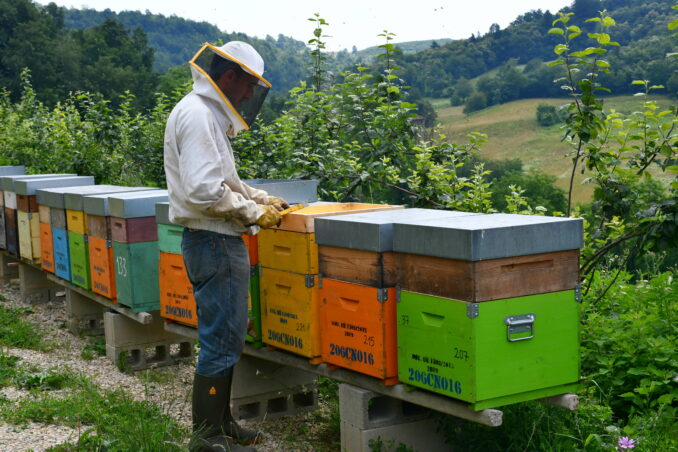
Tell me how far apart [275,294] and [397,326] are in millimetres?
964

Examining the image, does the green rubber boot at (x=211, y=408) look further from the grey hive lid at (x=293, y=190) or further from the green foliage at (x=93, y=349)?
the green foliage at (x=93, y=349)

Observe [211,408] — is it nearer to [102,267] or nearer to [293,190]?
[293,190]

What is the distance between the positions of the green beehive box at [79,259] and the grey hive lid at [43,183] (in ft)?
4.09

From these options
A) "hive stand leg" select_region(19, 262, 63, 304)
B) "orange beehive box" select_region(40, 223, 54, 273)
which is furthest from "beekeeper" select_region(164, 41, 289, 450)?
"hive stand leg" select_region(19, 262, 63, 304)

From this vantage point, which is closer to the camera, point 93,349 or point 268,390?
point 268,390

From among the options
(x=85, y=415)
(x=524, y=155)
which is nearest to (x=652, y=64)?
(x=85, y=415)

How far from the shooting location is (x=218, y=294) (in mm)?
3834

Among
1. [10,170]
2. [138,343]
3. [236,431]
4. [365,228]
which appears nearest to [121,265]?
[138,343]

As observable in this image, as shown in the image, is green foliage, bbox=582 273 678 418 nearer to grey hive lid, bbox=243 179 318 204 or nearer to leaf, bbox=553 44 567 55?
leaf, bbox=553 44 567 55

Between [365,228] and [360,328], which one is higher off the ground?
[365,228]

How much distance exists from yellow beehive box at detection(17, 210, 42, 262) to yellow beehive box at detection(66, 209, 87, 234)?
122cm

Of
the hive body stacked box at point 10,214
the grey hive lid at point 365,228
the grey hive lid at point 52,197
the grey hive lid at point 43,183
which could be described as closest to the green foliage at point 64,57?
the hive body stacked box at point 10,214

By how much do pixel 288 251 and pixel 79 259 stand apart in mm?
3363

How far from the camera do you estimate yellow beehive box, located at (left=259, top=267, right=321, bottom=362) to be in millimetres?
3963
